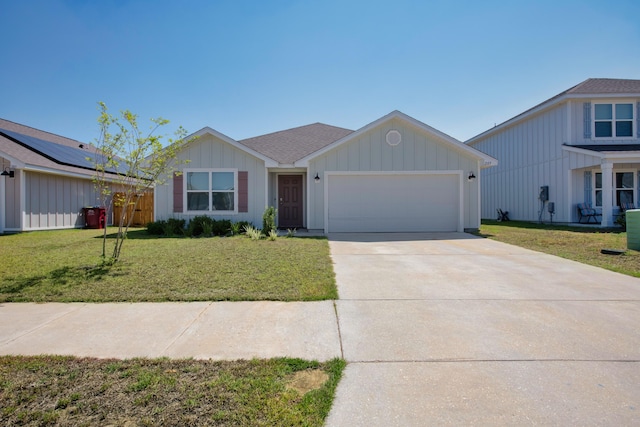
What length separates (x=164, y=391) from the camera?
2.27 meters

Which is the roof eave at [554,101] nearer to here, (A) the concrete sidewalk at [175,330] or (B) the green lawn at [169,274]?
(B) the green lawn at [169,274]

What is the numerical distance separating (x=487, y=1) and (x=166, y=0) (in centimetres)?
899

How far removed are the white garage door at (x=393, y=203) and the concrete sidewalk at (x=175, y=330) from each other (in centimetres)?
839

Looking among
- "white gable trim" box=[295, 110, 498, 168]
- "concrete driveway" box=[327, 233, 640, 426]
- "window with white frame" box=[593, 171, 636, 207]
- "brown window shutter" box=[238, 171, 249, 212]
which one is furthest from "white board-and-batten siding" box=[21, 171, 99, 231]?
"window with white frame" box=[593, 171, 636, 207]

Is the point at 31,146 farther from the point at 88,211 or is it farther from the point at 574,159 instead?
the point at 574,159

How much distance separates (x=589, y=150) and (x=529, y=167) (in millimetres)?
4214

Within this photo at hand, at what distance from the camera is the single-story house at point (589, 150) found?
43.8 feet

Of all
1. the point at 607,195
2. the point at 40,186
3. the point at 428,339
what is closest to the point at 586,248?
the point at 607,195

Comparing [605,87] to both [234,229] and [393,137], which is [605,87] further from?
[234,229]

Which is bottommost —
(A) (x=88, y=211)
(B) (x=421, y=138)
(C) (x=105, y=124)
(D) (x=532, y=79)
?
(A) (x=88, y=211)

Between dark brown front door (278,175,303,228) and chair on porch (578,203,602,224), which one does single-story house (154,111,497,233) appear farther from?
chair on porch (578,203,602,224)

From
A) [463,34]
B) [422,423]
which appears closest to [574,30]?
[463,34]

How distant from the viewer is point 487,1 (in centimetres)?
930

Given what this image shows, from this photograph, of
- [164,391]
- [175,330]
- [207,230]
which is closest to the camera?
[164,391]
